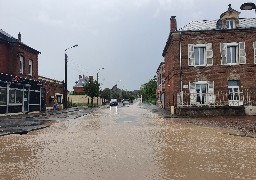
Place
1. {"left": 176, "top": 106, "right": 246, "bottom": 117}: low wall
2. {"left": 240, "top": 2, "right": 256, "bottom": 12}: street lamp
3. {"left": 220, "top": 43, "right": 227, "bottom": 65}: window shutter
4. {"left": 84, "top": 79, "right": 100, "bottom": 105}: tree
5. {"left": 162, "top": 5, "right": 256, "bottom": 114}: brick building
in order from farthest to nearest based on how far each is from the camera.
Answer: {"left": 84, "top": 79, "right": 100, "bottom": 105}: tree → {"left": 220, "top": 43, "right": 227, "bottom": 65}: window shutter → {"left": 162, "top": 5, "right": 256, "bottom": 114}: brick building → {"left": 176, "top": 106, "right": 246, "bottom": 117}: low wall → {"left": 240, "top": 2, "right": 256, "bottom": 12}: street lamp

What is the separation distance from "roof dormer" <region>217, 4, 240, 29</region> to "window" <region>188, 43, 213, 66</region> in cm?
252

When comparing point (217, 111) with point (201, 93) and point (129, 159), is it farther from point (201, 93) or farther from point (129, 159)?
point (129, 159)

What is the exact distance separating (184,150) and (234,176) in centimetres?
342

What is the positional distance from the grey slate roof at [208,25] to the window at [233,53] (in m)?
2.00

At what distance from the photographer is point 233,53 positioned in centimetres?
3059

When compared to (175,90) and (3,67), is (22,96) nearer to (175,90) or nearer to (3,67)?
(3,67)

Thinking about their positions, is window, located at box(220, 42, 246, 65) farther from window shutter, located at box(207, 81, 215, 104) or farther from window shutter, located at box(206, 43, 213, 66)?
window shutter, located at box(207, 81, 215, 104)

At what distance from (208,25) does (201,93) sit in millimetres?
7281

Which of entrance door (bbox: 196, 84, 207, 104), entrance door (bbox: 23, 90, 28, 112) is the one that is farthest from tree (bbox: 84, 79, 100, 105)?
entrance door (bbox: 196, 84, 207, 104)

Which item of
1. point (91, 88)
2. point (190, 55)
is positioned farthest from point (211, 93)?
point (91, 88)

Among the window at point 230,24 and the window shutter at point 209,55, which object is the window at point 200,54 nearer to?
the window shutter at point 209,55

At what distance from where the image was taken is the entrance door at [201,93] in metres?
29.7

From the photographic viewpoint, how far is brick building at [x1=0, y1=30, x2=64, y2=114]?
30.3 metres

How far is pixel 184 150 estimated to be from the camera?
999 cm
